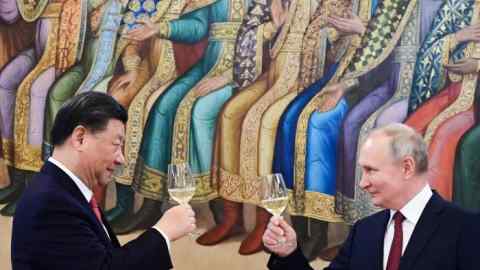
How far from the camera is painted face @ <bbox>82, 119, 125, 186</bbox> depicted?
2.90 meters

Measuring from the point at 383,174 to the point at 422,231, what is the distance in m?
0.27

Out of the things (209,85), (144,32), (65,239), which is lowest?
(65,239)

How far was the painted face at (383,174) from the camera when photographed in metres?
3.21

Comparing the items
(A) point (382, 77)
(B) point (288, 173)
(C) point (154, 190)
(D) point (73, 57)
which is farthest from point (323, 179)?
(D) point (73, 57)

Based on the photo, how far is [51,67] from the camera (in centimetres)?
497

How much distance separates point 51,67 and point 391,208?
2575 millimetres

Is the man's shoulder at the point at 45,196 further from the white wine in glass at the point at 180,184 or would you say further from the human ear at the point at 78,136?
the white wine in glass at the point at 180,184

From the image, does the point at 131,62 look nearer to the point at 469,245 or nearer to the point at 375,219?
the point at 375,219

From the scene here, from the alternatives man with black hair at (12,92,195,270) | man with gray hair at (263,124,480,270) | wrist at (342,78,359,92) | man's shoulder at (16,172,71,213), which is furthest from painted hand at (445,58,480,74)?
man's shoulder at (16,172,71,213)

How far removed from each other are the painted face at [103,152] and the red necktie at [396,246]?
3.85ft

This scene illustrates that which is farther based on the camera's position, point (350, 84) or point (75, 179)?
point (350, 84)

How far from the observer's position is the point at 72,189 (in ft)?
9.46

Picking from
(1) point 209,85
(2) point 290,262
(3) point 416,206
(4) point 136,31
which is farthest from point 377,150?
(4) point 136,31

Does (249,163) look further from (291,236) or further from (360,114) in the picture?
(291,236)
